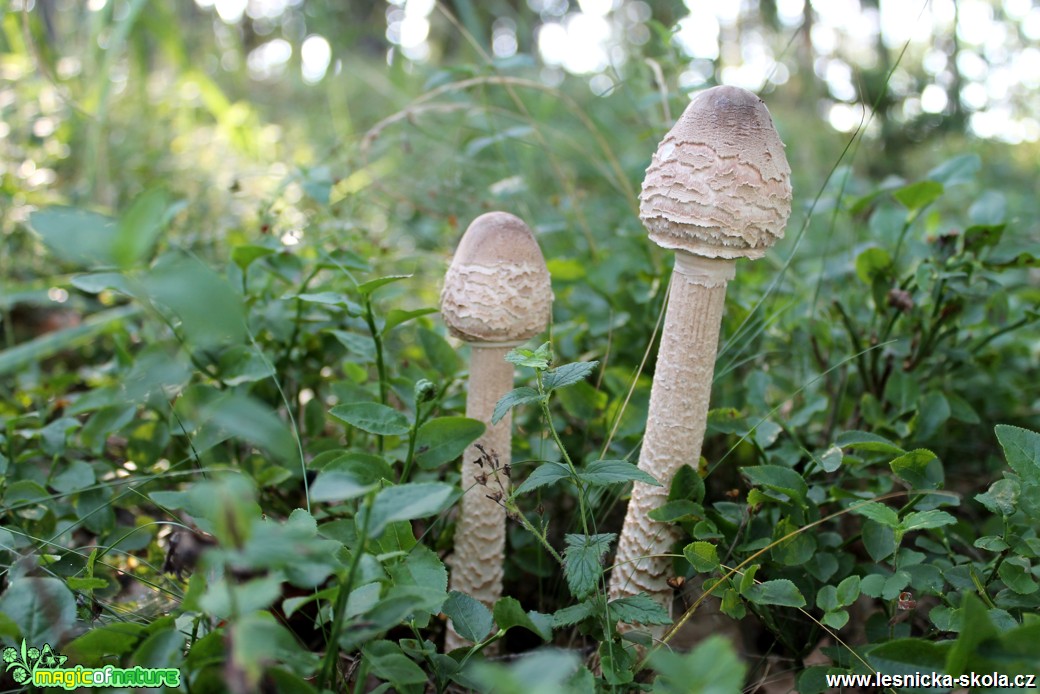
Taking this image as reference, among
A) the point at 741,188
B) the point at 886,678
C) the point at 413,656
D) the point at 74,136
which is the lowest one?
the point at 413,656

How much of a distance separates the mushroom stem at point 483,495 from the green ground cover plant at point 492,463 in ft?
0.24

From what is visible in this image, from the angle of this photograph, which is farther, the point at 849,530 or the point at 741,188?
the point at 849,530

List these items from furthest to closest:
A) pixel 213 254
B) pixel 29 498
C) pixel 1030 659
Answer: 1. pixel 213 254
2. pixel 29 498
3. pixel 1030 659

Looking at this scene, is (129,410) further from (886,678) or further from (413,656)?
(886,678)

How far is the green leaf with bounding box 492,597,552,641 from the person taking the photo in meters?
1.31

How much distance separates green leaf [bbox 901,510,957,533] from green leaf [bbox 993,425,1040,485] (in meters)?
0.19

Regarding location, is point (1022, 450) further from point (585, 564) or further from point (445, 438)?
point (445, 438)

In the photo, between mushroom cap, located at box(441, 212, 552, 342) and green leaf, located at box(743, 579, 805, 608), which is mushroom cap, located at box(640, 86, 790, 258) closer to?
mushroom cap, located at box(441, 212, 552, 342)

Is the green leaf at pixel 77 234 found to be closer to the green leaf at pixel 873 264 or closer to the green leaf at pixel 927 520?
the green leaf at pixel 927 520

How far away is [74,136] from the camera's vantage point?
396cm

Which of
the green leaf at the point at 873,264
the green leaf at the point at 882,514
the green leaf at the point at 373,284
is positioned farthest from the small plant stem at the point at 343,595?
the green leaf at the point at 873,264

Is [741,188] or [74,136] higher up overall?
[74,136]

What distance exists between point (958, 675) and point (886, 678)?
5.1 inches

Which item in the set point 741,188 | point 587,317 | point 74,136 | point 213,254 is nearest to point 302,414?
point 587,317
